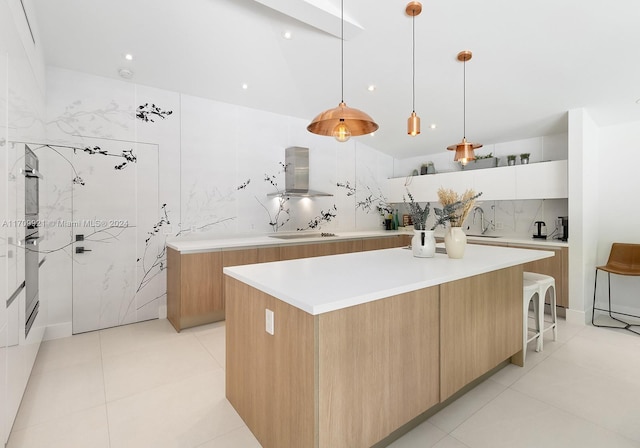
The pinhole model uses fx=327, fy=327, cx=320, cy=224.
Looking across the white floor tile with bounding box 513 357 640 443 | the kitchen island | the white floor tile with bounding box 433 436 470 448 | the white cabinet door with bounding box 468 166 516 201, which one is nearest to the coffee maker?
the white cabinet door with bounding box 468 166 516 201

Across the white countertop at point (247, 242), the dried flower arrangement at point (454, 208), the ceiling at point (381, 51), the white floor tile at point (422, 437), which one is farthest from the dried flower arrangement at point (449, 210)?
the white countertop at point (247, 242)

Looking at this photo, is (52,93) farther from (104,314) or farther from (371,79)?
(371,79)

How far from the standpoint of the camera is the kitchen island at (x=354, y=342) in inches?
55.4

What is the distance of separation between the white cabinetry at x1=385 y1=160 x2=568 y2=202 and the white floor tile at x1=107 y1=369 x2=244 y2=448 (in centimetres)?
413

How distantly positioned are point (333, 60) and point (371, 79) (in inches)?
19.7

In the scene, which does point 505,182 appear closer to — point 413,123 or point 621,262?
point 621,262

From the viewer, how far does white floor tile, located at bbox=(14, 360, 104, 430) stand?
2.04m

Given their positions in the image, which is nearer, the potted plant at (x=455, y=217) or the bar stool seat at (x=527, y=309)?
the potted plant at (x=455, y=217)

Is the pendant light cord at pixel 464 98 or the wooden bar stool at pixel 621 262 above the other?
the pendant light cord at pixel 464 98

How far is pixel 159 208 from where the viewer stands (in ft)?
12.4

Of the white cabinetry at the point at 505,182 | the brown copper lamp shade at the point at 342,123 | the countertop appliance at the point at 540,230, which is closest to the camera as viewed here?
the brown copper lamp shade at the point at 342,123

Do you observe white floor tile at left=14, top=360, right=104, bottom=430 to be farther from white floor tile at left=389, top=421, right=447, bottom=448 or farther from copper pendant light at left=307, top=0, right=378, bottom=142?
copper pendant light at left=307, top=0, right=378, bottom=142

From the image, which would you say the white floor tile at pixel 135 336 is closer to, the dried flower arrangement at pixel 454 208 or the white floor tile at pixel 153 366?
the white floor tile at pixel 153 366

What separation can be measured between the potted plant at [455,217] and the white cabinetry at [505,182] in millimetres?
2192
